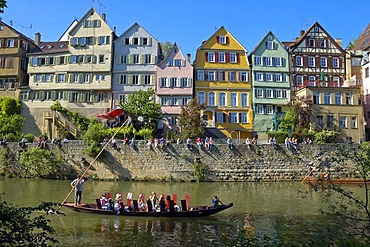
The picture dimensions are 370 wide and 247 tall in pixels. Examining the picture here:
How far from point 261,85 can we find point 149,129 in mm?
15202

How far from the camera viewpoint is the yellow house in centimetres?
4584

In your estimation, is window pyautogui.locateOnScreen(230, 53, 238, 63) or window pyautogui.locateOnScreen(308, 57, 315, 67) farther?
window pyautogui.locateOnScreen(308, 57, 315, 67)

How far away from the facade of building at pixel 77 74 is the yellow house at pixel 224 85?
456 inches

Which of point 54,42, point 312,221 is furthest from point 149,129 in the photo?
point 312,221

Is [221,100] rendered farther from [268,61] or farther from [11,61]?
[11,61]

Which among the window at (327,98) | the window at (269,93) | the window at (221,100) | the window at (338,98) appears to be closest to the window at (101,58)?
the window at (221,100)

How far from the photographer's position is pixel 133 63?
47000 millimetres

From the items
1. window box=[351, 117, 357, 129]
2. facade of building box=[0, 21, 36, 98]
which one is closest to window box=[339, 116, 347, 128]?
window box=[351, 117, 357, 129]

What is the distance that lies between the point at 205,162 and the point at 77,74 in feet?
72.1

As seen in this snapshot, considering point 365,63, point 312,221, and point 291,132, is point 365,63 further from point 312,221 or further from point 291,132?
point 312,221

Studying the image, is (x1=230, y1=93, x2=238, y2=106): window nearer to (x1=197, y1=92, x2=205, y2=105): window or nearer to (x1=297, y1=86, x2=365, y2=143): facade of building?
(x1=197, y1=92, x2=205, y2=105): window

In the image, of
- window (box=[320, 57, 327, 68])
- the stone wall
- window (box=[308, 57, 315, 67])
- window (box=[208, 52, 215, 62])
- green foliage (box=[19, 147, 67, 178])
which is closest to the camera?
green foliage (box=[19, 147, 67, 178])

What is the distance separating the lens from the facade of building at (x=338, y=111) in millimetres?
43438

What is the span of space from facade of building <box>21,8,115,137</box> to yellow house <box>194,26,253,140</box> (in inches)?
456
